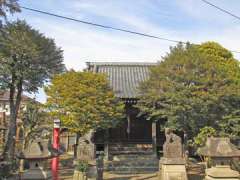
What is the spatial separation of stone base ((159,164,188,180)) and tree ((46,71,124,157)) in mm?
5051

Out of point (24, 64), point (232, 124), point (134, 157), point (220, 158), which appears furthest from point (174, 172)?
point (24, 64)

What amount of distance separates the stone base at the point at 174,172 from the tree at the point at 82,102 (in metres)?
5.05

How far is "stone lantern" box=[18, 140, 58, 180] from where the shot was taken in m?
A: 11.2

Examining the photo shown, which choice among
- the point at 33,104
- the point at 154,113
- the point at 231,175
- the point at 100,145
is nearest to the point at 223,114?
the point at 154,113

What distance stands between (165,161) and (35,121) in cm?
867

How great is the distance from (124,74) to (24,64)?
8.38m

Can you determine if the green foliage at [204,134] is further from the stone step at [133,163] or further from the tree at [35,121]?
the tree at [35,121]

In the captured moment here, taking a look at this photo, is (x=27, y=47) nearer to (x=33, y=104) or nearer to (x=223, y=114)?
(x=33, y=104)

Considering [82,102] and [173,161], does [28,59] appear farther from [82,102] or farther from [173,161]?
[173,161]

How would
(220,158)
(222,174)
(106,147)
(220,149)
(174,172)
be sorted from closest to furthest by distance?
(222,174) → (220,158) → (220,149) → (174,172) → (106,147)

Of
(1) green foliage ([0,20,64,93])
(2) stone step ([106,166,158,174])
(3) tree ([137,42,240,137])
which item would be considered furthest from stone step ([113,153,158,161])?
(1) green foliage ([0,20,64,93])

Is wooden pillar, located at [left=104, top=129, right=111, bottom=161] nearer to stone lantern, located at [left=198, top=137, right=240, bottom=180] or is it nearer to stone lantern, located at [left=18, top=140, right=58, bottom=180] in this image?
stone lantern, located at [left=18, top=140, right=58, bottom=180]

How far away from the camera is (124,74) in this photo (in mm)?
27281

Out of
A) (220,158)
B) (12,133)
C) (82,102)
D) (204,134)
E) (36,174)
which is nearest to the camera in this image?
(36,174)
